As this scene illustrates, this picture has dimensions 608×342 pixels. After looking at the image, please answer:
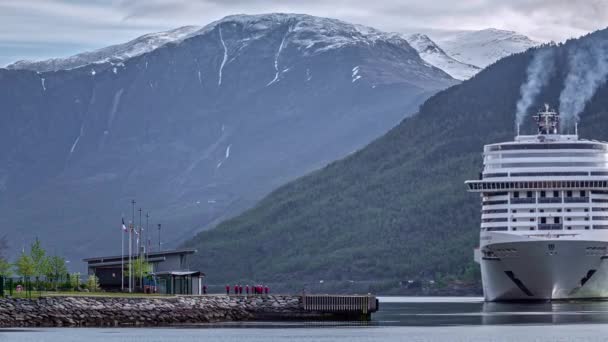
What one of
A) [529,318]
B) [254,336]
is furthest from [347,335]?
[529,318]

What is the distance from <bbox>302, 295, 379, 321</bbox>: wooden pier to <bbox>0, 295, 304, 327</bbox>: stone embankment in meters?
0.68

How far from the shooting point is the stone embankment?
166875mm

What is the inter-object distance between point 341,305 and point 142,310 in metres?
20.6

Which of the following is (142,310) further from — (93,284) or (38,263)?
(38,263)

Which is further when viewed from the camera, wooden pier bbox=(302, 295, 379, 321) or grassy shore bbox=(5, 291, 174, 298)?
wooden pier bbox=(302, 295, 379, 321)

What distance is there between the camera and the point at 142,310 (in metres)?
175

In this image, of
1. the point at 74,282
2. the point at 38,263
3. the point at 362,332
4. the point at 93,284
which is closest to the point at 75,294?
the point at 93,284

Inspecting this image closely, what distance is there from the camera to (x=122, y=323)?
173000 mm

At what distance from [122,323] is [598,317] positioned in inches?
1764

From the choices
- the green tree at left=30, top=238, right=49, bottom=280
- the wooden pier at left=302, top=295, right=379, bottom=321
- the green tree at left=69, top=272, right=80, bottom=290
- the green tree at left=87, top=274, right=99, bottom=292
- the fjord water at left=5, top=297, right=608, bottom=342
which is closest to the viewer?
the fjord water at left=5, top=297, right=608, bottom=342

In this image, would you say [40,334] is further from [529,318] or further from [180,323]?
[529,318]

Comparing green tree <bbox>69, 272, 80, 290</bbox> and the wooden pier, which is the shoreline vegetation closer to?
the wooden pier

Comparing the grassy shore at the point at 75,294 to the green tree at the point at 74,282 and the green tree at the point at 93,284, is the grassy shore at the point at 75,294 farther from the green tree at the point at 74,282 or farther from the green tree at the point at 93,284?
the green tree at the point at 74,282

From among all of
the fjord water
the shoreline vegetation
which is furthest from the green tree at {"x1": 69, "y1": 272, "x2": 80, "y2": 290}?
the fjord water
